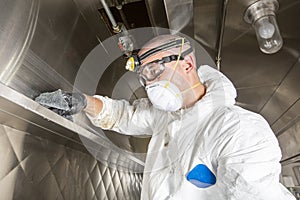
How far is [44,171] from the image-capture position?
38.5 inches

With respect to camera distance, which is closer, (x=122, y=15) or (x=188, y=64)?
(x=188, y=64)

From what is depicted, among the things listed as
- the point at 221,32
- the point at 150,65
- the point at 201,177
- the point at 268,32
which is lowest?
→ the point at 201,177

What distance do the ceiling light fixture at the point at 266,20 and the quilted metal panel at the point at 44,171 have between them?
3.52 ft

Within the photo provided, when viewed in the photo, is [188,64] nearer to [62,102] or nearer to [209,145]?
[209,145]

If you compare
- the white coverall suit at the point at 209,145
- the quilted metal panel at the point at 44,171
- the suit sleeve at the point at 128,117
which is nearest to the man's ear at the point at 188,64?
the white coverall suit at the point at 209,145

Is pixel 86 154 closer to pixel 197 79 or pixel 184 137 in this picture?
pixel 184 137

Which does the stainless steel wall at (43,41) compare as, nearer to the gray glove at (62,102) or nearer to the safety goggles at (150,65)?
the gray glove at (62,102)

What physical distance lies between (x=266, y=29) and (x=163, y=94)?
0.57 m

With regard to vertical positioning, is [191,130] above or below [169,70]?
below

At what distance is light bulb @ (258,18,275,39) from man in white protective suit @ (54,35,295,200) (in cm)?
28

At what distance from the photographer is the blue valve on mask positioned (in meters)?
0.92

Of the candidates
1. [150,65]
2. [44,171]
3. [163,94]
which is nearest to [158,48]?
[150,65]

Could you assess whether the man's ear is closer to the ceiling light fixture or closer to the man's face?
the man's face

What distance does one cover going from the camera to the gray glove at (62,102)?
2.62 feet
